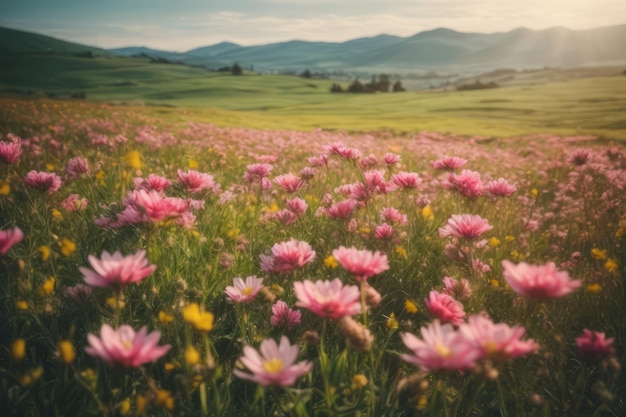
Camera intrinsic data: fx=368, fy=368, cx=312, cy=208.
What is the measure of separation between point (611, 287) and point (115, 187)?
3827mm

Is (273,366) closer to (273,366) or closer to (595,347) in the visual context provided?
(273,366)

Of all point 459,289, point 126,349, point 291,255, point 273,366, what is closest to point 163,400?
point 126,349

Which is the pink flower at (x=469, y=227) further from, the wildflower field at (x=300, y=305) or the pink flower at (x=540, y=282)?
the pink flower at (x=540, y=282)

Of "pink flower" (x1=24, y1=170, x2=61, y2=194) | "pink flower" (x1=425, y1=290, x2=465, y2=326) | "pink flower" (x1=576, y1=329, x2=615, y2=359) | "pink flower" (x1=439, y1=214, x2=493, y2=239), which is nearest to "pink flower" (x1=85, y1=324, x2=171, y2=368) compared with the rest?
"pink flower" (x1=425, y1=290, x2=465, y2=326)

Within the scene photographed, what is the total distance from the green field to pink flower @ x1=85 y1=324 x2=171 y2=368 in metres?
8.50

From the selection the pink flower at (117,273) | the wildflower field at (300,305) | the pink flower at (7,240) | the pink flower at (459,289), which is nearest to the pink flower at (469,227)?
the wildflower field at (300,305)

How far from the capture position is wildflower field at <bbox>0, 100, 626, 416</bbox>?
43.7 inches

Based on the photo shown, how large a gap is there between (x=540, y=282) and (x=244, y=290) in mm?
1157

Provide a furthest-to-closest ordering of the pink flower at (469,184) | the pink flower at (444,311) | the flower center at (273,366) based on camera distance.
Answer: the pink flower at (469,184)
the pink flower at (444,311)
the flower center at (273,366)

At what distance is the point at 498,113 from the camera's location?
21.6 metres

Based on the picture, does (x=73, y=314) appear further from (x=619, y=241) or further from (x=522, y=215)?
(x=522, y=215)

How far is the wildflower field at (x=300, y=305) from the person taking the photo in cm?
111

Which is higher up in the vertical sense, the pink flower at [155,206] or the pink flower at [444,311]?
the pink flower at [155,206]

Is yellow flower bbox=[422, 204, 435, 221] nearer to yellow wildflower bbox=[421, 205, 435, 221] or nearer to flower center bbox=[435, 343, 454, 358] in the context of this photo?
yellow wildflower bbox=[421, 205, 435, 221]
